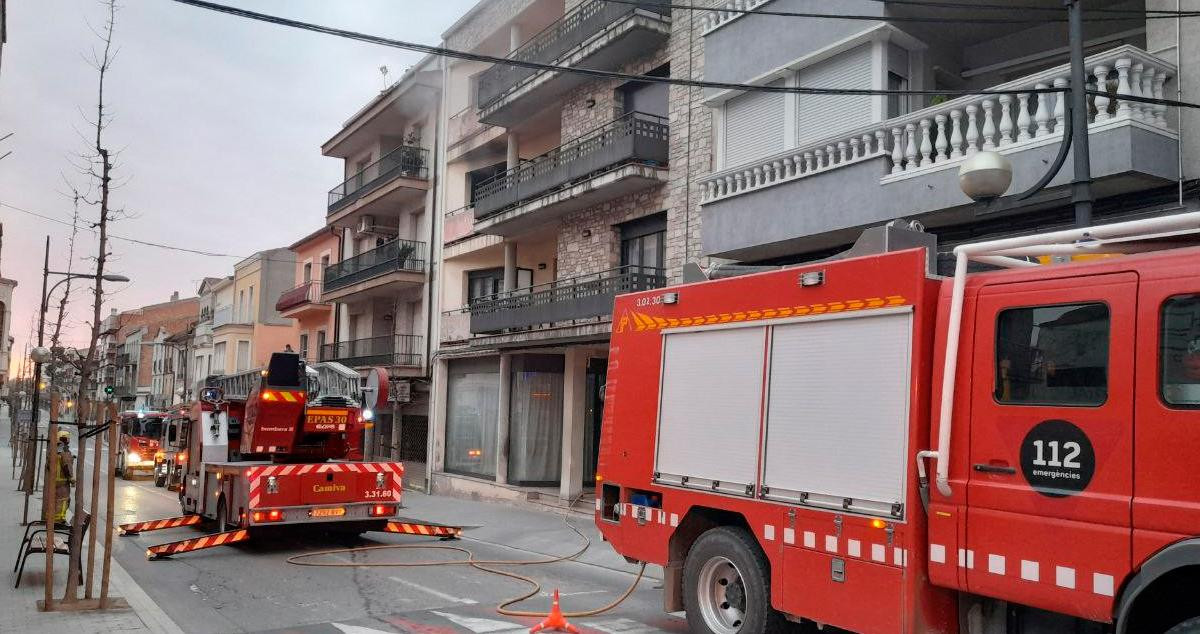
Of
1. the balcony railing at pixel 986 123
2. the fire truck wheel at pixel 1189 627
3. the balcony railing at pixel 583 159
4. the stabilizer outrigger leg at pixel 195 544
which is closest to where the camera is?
the fire truck wheel at pixel 1189 627

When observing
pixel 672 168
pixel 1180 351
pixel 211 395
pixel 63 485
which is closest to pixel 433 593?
pixel 63 485

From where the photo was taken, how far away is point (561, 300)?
1905cm

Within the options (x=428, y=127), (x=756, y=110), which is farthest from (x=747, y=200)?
(x=428, y=127)

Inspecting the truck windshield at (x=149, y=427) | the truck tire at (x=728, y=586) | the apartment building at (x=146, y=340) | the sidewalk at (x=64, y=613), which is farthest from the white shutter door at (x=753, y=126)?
the apartment building at (x=146, y=340)

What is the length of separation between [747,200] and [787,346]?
765 cm

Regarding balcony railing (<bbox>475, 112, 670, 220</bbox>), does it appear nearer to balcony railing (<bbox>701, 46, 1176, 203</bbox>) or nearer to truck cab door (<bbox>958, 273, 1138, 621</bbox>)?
balcony railing (<bbox>701, 46, 1176, 203</bbox>)

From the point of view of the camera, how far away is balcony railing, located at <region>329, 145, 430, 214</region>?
1105 inches

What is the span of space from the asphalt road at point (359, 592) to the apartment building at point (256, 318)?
105ft

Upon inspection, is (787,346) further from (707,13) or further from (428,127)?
(428,127)

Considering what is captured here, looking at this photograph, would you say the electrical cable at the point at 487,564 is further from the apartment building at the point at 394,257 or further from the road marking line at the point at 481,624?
the apartment building at the point at 394,257

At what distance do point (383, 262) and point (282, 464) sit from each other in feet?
50.6

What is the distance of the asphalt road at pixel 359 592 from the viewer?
834 cm

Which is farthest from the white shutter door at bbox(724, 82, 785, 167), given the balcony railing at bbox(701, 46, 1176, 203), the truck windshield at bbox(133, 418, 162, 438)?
the truck windshield at bbox(133, 418, 162, 438)

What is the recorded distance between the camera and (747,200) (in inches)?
551
